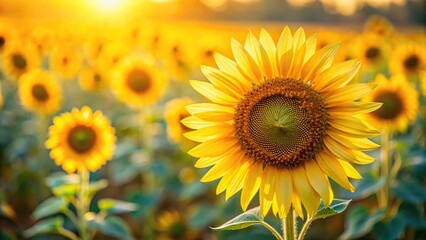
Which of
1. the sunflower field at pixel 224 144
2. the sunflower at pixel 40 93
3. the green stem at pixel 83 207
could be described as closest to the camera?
the sunflower field at pixel 224 144

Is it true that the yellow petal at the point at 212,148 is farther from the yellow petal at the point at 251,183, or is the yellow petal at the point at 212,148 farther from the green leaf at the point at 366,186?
the green leaf at the point at 366,186

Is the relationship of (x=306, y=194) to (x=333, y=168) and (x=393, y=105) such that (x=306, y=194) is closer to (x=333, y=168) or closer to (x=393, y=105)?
(x=333, y=168)

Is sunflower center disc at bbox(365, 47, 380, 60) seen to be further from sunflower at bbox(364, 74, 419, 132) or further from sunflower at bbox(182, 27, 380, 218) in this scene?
sunflower at bbox(182, 27, 380, 218)

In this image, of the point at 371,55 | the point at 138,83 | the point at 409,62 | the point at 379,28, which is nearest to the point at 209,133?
the point at 138,83

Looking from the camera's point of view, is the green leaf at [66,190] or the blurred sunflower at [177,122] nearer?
the green leaf at [66,190]

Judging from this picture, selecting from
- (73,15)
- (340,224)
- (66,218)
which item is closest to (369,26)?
(340,224)

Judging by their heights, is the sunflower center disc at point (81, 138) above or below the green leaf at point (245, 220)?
above

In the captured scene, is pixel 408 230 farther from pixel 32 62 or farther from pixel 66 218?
pixel 32 62

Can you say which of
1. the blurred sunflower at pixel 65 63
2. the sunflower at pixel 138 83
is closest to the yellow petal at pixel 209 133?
the sunflower at pixel 138 83
